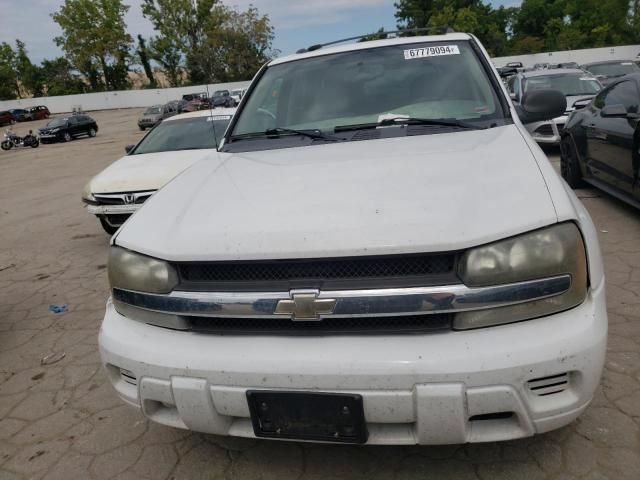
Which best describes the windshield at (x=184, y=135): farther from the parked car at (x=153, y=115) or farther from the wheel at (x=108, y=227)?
the parked car at (x=153, y=115)

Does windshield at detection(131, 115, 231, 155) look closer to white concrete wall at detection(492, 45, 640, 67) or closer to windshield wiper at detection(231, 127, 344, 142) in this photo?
windshield wiper at detection(231, 127, 344, 142)

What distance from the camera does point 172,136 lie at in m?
7.12

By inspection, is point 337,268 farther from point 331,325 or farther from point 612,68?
point 612,68

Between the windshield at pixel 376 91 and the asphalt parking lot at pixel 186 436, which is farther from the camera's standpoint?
the windshield at pixel 376 91

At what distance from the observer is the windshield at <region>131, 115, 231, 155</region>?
6.85 m

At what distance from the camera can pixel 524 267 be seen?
1.66 metres

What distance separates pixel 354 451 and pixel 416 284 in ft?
3.16

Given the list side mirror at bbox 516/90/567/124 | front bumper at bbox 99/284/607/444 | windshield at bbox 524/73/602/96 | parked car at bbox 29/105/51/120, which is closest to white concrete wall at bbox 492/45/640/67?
windshield at bbox 524/73/602/96

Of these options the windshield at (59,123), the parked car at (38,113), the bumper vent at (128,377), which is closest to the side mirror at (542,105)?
the bumper vent at (128,377)

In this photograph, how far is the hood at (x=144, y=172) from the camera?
5703mm

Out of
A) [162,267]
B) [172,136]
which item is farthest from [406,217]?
[172,136]

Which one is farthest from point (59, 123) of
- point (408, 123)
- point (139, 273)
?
point (139, 273)

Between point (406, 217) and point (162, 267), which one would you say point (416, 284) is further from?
point (162, 267)

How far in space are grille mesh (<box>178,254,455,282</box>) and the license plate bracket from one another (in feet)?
1.25
